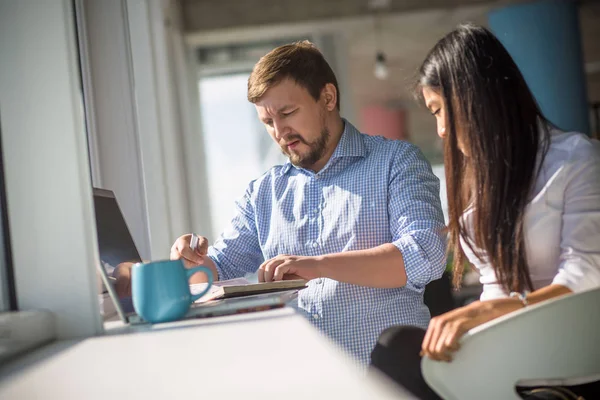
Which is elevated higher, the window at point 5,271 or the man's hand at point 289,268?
the window at point 5,271

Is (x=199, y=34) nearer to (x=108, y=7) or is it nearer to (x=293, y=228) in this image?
(x=108, y=7)

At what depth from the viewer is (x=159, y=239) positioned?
3.18 m

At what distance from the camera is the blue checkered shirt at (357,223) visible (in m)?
2.04

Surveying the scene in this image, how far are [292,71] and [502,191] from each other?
0.96m

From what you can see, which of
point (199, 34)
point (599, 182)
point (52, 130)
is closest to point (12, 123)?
point (52, 130)

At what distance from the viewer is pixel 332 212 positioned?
2145mm

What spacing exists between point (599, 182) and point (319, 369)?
941 millimetres

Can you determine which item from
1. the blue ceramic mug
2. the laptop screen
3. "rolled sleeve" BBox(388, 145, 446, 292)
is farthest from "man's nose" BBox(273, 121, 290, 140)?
the blue ceramic mug

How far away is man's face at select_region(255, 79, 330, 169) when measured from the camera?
2.22 meters

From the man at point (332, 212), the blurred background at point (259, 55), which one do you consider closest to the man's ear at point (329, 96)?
the man at point (332, 212)

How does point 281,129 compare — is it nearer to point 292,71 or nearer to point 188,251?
point 292,71

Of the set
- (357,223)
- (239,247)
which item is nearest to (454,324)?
(357,223)

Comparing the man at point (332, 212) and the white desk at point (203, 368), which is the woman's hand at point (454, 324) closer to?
the white desk at point (203, 368)

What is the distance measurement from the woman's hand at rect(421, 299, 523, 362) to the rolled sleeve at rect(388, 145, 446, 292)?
56cm
